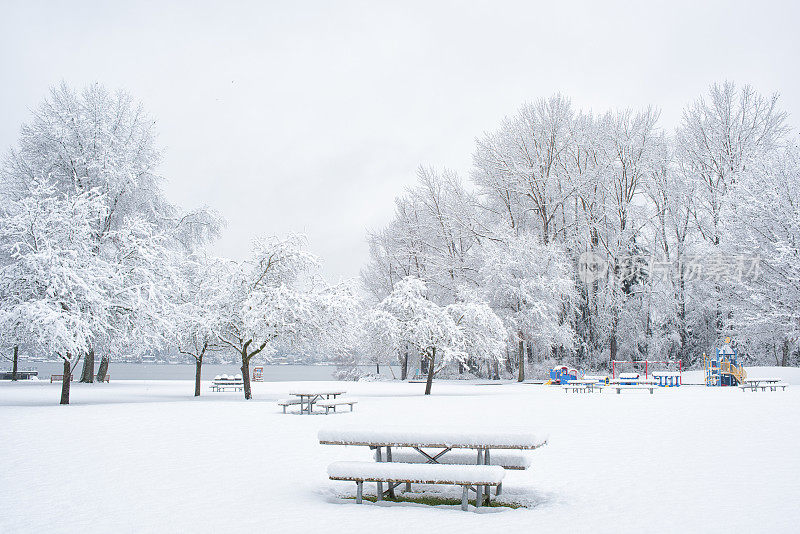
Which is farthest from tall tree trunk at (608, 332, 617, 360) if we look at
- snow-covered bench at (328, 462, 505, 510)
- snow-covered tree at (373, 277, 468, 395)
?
snow-covered bench at (328, 462, 505, 510)

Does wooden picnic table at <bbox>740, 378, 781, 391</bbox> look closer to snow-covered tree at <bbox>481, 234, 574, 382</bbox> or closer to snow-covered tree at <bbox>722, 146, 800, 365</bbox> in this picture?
snow-covered tree at <bbox>722, 146, 800, 365</bbox>

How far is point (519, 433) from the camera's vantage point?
23.6 ft

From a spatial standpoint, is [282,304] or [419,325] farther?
[419,325]

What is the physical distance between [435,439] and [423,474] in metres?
0.49

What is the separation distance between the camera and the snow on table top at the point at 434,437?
717cm

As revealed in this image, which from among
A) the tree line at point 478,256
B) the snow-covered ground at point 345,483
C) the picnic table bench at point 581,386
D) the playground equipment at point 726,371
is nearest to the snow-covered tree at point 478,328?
the tree line at point 478,256

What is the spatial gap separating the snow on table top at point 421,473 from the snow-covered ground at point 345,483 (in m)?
0.35

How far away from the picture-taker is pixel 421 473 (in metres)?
6.95

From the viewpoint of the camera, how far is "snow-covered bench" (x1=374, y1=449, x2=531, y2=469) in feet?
25.6

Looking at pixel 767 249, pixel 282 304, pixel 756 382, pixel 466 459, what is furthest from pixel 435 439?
pixel 767 249

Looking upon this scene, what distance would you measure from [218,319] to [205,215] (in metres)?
12.5

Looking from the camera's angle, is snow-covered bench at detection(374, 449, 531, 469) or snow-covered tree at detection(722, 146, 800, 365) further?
snow-covered tree at detection(722, 146, 800, 365)

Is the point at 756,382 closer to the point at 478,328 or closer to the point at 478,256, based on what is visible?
the point at 478,328

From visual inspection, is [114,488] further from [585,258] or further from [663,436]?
[585,258]
